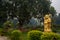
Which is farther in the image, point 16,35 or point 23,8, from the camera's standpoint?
point 23,8

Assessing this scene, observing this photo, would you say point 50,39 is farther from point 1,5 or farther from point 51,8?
point 51,8

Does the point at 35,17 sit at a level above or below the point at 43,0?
below

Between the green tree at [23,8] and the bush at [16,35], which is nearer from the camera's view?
the bush at [16,35]

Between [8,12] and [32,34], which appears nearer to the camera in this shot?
[32,34]

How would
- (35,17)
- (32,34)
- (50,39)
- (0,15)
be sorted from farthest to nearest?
(35,17)
(0,15)
(32,34)
(50,39)

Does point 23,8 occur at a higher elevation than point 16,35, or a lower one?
higher

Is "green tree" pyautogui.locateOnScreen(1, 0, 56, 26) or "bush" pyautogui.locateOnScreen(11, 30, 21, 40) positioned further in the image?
"green tree" pyautogui.locateOnScreen(1, 0, 56, 26)

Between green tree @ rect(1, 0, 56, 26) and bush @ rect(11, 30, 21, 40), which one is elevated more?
green tree @ rect(1, 0, 56, 26)

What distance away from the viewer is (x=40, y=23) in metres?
26.4

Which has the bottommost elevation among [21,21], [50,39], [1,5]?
[50,39]

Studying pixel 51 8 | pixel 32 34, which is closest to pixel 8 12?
pixel 51 8

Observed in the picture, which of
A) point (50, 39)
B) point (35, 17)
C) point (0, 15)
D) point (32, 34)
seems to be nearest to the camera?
point (50, 39)

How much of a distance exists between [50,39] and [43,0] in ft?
59.8

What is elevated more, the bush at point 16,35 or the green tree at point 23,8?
the green tree at point 23,8
